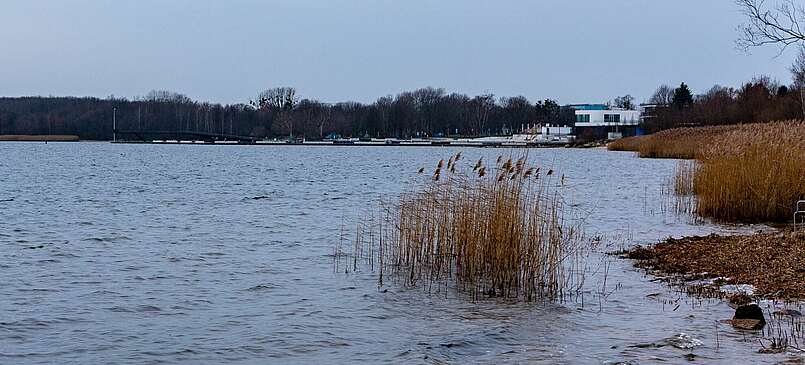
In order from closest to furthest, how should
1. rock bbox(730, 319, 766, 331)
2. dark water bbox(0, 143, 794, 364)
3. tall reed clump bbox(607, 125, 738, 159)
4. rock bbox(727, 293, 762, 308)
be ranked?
dark water bbox(0, 143, 794, 364) < rock bbox(730, 319, 766, 331) < rock bbox(727, 293, 762, 308) < tall reed clump bbox(607, 125, 738, 159)

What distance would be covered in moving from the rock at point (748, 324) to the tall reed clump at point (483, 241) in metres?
2.70

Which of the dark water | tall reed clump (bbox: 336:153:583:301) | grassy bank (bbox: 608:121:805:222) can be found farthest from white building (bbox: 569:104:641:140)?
tall reed clump (bbox: 336:153:583:301)

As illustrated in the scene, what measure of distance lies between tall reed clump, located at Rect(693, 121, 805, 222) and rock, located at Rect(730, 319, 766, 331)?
10.0m

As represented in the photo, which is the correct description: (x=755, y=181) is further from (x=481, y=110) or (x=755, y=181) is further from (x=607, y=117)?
(x=481, y=110)

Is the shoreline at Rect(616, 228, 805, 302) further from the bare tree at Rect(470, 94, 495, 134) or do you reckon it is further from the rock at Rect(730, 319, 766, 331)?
the bare tree at Rect(470, 94, 495, 134)

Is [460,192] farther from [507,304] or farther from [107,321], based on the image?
[107,321]

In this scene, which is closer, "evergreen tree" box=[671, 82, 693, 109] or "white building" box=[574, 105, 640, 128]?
"evergreen tree" box=[671, 82, 693, 109]

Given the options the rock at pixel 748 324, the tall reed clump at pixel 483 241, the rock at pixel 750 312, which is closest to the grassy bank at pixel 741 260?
the rock at pixel 750 312

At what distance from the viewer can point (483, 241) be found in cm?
1313

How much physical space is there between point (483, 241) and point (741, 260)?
3843 millimetres

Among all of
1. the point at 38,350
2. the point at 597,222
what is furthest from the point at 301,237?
the point at 38,350

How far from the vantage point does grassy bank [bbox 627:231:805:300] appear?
11.9m

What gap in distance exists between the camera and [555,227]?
43.3ft

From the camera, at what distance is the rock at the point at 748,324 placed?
395 inches
